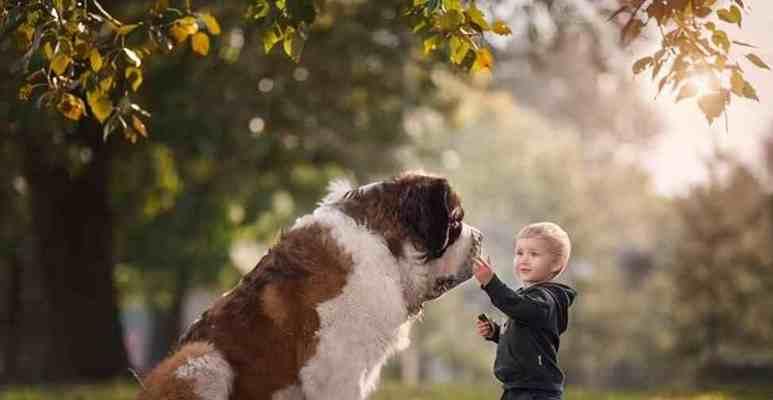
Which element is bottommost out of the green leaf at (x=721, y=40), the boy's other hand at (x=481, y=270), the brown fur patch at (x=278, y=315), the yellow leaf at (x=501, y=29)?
the brown fur patch at (x=278, y=315)

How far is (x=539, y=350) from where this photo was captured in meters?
6.23

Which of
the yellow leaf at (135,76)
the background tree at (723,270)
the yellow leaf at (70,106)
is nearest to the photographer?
the yellow leaf at (70,106)

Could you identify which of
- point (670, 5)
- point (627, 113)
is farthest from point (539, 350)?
point (627, 113)

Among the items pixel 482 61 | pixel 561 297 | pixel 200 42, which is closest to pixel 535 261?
pixel 561 297

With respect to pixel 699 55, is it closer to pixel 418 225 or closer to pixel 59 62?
pixel 418 225

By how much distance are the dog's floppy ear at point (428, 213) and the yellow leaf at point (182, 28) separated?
1.60 metres

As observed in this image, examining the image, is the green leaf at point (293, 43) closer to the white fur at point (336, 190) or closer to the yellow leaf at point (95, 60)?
the white fur at point (336, 190)

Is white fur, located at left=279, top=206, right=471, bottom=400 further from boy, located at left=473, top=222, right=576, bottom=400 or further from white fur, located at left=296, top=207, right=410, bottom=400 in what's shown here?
boy, located at left=473, top=222, right=576, bottom=400

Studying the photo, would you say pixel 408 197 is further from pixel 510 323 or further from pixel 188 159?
pixel 188 159

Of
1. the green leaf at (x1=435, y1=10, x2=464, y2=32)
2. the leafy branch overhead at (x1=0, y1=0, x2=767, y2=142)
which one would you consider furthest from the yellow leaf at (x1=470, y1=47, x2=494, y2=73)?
the green leaf at (x1=435, y1=10, x2=464, y2=32)

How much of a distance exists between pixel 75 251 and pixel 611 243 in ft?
81.6

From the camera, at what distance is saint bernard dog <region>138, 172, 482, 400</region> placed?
17.6 feet

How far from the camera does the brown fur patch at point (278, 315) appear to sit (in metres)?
5.40

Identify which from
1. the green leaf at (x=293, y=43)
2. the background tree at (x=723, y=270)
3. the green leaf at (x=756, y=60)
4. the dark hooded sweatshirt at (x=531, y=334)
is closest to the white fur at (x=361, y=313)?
the dark hooded sweatshirt at (x=531, y=334)
